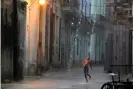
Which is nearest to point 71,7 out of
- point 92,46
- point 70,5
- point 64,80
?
point 70,5

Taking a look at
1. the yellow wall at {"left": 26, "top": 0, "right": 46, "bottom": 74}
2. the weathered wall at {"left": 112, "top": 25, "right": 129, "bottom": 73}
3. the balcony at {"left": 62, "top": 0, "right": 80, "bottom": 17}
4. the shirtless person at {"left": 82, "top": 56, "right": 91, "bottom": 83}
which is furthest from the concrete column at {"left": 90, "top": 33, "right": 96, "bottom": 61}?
the yellow wall at {"left": 26, "top": 0, "right": 46, "bottom": 74}

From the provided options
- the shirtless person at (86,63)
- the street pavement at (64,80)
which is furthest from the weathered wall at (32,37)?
the shirtless person at (86,63)

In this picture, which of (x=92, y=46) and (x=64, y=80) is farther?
(x=64, y=80)

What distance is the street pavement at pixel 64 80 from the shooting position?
566cm

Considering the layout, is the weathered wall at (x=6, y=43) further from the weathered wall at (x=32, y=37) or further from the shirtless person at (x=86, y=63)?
the shirtless person at (x=86, y=63)

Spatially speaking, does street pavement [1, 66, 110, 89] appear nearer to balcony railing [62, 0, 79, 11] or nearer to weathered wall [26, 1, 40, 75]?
weathered wall [26, 1, 40, 75]

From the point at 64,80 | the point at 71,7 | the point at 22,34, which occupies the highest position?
the point at 71,7

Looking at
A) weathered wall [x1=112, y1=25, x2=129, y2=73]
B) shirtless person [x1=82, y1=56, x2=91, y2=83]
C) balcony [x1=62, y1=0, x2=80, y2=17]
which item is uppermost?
balcony [x1=62, y1=0, x2=80, y2=17]

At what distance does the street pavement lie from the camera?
18.6 ft

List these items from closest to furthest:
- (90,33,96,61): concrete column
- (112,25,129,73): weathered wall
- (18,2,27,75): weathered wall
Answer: (90,33,96,61): concrete column < (112,25,129,73): weathered wall < (18,2,27,75): weathered wall

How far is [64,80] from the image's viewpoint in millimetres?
6066

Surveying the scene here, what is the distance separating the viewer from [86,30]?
601 cm

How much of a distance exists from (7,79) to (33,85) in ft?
1.95

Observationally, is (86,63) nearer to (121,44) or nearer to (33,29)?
(121,44)
